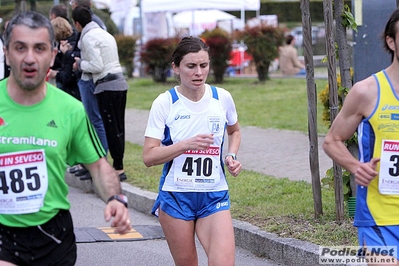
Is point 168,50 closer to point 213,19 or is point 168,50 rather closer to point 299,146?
point 213,19

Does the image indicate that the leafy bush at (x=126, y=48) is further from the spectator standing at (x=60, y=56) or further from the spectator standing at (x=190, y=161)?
the spectator standing at (x=190, y=161)

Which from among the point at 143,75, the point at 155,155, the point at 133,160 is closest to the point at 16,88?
the point at 155,155

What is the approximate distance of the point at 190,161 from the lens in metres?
5.03

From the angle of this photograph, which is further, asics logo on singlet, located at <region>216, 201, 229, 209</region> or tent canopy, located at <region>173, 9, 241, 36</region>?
tent canopy, located at <region>173, 9, 241, 36</region>

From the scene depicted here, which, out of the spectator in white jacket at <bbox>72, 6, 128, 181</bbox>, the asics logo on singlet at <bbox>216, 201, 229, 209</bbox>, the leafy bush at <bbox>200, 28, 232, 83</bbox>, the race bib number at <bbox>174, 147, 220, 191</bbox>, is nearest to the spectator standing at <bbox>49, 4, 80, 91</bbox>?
the spectator in white jacket at <bbox>72, 6, 128, 181</bbox>

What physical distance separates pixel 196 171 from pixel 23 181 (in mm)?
1543

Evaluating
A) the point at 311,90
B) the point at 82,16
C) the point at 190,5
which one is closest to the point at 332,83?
the point at 311,90

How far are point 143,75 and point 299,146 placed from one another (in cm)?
2049

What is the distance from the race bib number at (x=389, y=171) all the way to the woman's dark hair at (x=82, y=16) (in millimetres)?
6651

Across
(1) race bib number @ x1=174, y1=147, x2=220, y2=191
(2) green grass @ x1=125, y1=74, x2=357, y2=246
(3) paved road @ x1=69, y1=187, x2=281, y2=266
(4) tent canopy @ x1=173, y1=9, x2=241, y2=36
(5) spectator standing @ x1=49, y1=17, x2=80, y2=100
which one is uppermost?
(4) tent canopy @ x1=173, y1=9, x2=241, y2=36

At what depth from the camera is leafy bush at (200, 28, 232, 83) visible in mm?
24438

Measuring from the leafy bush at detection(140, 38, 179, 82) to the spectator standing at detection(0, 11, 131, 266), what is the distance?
21067mm

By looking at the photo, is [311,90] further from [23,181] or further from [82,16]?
[82,16]

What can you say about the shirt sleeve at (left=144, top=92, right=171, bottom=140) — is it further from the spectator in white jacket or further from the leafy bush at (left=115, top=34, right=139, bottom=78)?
the leafy bush at (left=115, top=34, right=139, bottom=78)
